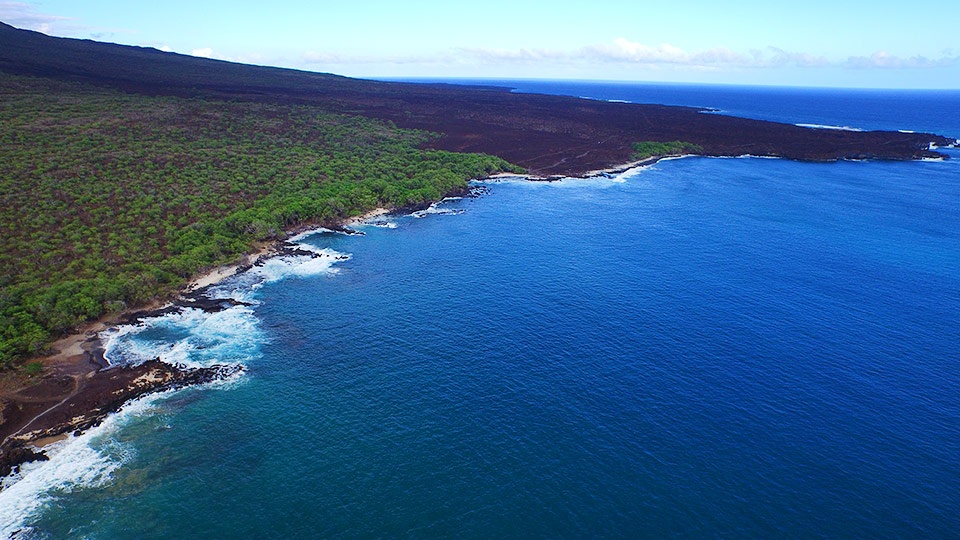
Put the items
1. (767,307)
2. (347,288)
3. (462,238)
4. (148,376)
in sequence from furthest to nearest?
(462,238)
(347,288)
(767,307)
(148,376)

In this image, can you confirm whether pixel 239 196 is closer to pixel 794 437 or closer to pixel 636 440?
pixel 636 440

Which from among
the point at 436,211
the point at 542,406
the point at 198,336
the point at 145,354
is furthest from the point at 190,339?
the point at 436,211

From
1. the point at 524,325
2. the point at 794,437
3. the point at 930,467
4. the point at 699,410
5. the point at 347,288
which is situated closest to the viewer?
the point at 930,467

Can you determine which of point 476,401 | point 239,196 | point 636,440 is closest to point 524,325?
point 476,401

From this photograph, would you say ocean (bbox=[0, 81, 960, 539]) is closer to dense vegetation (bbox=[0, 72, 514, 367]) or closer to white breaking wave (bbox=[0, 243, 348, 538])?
white breaking wave (bbox=[0, 243, 348, 538])

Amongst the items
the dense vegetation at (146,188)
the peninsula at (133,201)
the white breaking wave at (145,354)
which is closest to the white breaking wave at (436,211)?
the dense vegetation at (146,188)

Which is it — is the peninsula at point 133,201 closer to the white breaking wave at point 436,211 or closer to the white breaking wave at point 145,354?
the white breaking wave at point 145,354
